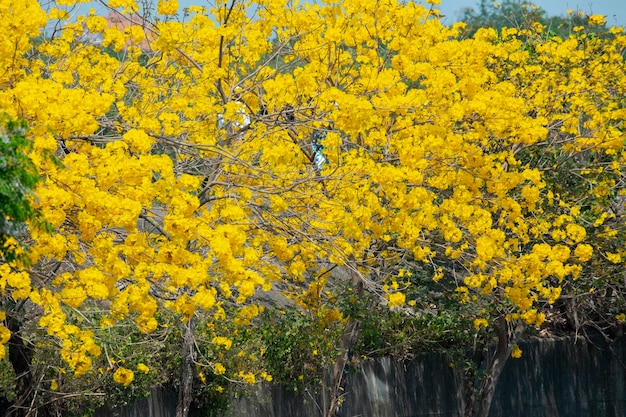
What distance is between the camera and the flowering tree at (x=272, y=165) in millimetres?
7289

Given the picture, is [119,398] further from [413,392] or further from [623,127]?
[623,127]

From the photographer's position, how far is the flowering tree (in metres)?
7.29

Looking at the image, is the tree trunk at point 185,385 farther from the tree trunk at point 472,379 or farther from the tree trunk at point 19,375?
the tree trunk at point 472,379

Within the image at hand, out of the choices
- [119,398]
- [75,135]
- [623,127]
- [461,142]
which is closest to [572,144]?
[623,127]

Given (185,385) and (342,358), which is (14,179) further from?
(342,358)

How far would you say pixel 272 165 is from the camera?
9375 mm

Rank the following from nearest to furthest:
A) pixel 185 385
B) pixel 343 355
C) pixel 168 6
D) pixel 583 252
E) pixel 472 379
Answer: pixel 168 6, pixel 185 385, pixel 583 252, pixel 343 355, pixel 472 379

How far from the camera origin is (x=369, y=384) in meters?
13.5

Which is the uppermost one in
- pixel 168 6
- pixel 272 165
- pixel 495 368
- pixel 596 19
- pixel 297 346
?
pixel 596 19

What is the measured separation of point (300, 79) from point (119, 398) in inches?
129

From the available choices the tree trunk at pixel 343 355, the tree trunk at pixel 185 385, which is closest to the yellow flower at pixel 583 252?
the tree trunk at pixel 343 355

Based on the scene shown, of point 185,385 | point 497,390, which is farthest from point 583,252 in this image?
point 497,390

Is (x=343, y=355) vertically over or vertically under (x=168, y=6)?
under

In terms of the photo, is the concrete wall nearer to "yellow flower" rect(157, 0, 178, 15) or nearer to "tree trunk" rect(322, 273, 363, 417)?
"tree trunk" rect(322, 273, 363, 417)
